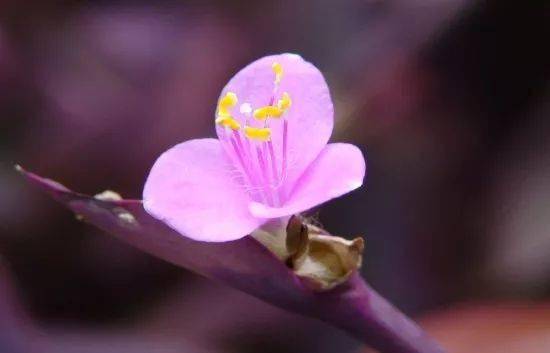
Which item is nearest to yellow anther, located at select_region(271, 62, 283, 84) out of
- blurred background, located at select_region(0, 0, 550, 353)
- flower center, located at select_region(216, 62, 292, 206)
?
flower center, located at select_region(216, 62, 292, 206)

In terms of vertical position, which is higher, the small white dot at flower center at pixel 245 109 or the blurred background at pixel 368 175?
the blurred background at pixel 368 175

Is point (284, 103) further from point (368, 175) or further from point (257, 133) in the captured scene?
point (368, 175)

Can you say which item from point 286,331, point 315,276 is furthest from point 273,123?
point 286,331

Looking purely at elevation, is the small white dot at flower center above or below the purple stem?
above

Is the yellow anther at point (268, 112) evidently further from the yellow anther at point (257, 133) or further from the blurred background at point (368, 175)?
the blurred background at point (368, 175)

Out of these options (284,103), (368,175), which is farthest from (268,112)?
(368,175)

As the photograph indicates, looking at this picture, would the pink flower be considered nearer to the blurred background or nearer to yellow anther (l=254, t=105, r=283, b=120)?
yellow anther (l=254, t=105, r=283, b=120)

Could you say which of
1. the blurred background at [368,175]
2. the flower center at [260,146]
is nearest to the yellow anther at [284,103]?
the flower center at [260,146]
